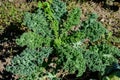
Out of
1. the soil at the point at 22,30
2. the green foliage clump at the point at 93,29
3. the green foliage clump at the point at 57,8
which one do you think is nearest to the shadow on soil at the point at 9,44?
the soil at the point at 22,30

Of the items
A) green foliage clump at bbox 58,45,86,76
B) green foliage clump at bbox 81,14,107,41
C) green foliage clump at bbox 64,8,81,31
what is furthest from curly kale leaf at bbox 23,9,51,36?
green foliage clump at bbox 81,14,107,41

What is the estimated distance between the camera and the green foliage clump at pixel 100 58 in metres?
5.56

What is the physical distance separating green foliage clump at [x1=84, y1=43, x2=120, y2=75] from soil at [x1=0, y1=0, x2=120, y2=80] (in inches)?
23.4

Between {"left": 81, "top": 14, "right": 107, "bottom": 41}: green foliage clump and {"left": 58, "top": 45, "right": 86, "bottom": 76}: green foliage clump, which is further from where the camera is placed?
{"left": 81, "top": 14, "right": 107, "bottom": 41}: green foliage clump

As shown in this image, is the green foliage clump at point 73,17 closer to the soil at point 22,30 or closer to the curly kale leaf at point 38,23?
the curly kale leaf at point 38,23

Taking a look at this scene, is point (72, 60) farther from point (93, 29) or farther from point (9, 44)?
point (9, 44)

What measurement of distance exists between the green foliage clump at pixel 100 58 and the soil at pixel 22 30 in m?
0.59

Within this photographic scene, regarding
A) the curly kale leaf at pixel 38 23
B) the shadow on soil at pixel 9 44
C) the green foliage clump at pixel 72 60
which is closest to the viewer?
the green foliage clump at pixel 72 60

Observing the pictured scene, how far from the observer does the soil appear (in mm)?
6199

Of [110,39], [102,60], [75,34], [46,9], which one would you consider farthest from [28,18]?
[110,39]

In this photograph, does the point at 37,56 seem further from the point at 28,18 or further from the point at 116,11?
the point at 116,11

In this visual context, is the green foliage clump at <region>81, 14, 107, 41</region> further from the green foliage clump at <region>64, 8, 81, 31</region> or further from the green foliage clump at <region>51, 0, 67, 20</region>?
the green foliage clump at <region>51, 0, 67, 20</region>

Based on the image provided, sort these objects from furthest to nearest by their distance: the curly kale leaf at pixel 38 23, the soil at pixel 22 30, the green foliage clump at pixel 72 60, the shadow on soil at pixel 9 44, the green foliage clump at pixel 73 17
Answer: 1. the shadow on soil at pixel 9 44
2. the soil at pixel 22 30
3. the green foliage clump at pixel 73 17
4. the curly kale leaf at pixel 38 23
5. the green foliage clump at pixel 72 60

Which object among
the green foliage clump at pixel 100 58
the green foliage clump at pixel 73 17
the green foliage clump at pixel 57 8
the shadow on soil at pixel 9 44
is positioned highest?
the green foliage clump at pixel 57 8
